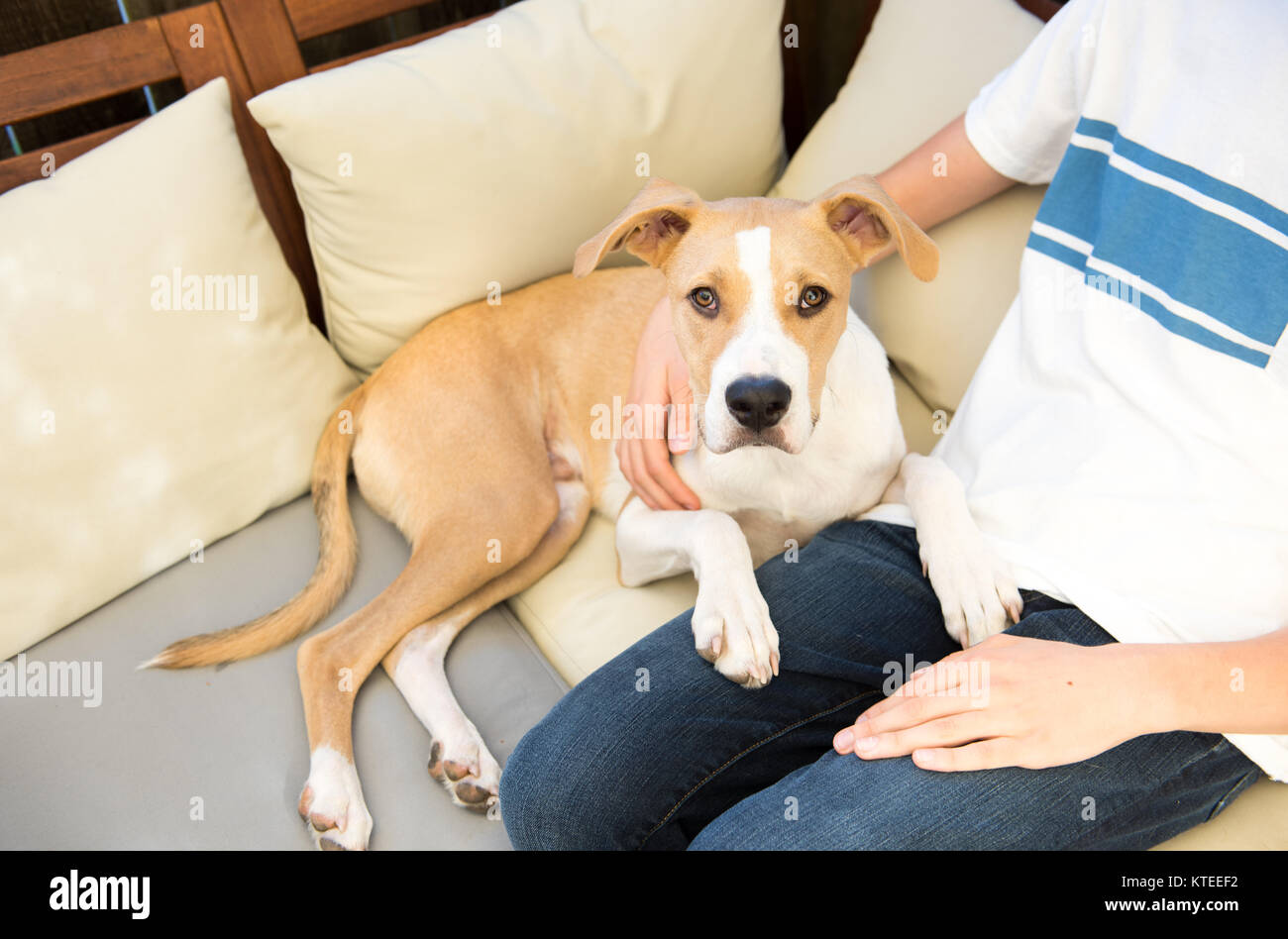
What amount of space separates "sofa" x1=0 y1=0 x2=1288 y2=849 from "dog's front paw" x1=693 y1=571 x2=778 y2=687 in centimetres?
41

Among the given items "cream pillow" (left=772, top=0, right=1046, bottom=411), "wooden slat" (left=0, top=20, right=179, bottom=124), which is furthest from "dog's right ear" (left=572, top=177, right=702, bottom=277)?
"wooden slat" (left=0, top=20, right=179, bottom=124)

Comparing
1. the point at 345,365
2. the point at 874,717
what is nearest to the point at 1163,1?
the point at 874,717

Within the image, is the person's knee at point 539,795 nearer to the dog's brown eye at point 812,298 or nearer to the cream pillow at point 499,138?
the dog's brown eye at point 812,298

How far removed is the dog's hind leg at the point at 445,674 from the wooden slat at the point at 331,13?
4.05ft

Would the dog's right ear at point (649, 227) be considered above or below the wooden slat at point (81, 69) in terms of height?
below

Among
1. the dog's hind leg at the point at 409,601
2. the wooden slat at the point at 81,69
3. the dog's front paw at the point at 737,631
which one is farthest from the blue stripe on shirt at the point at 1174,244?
the wooden slat at the point at 81,69

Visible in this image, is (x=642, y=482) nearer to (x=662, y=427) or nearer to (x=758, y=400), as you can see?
(x=662, y=427)

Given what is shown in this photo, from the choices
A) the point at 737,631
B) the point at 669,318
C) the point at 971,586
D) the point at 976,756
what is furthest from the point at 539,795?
the point at 669,318

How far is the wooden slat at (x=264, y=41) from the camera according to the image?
86.4 inches

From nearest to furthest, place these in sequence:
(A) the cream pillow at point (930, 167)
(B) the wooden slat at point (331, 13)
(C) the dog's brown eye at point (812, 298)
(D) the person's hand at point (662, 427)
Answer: (C) the dog's brown eye at point (812, 298) → (D) the person's hand at point (662, 427) → (A) the cream pillow at point (930, 167) → (B) the wooden slat at point (331, 13)

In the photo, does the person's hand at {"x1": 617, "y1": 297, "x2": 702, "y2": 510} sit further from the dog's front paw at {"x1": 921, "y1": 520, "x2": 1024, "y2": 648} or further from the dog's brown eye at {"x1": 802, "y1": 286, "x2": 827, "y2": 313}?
the dog's front paw at {"x1": 921, "y1": 520, "x2": 1024, "y2": 648}

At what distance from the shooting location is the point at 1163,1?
1.58 meters
